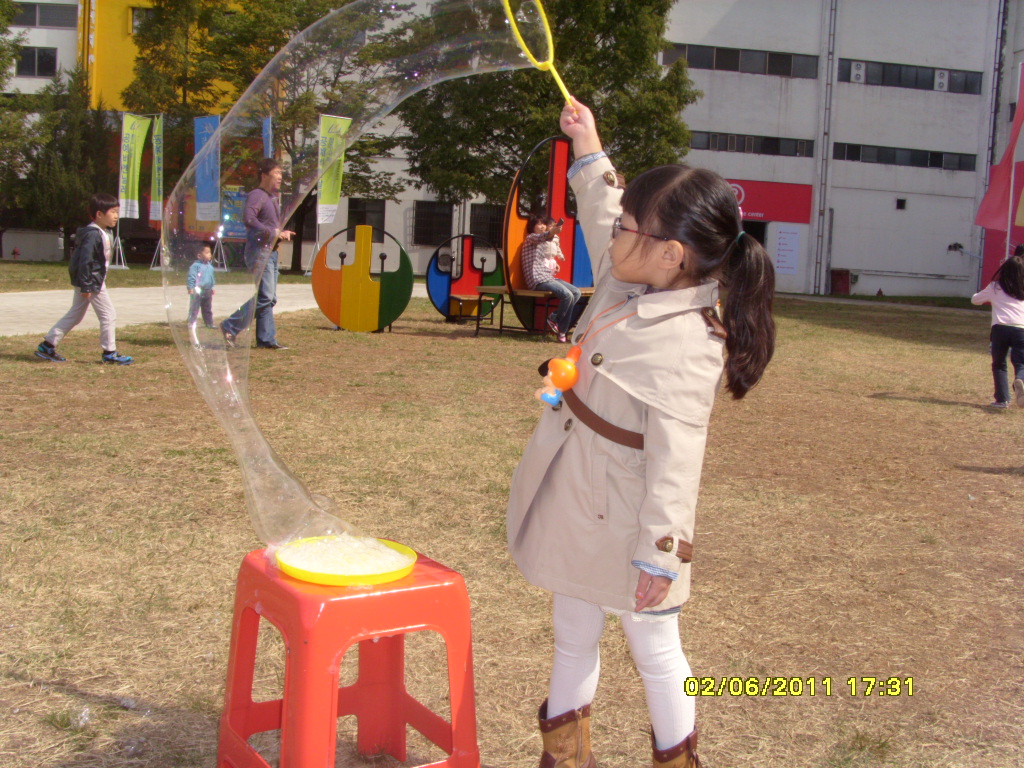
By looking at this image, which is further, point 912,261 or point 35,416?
point 912,261

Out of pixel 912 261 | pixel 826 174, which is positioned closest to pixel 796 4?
pixel 826 174

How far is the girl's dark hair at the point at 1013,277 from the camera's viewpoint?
25.3 feet

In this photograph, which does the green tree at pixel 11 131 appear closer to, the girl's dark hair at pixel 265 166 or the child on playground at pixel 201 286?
the girl's dark hair at pixel 265 166

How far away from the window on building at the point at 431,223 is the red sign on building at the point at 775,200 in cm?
995

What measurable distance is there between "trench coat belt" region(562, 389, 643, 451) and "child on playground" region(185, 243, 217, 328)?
3.18 ft

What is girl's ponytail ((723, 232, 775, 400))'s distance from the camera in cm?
204

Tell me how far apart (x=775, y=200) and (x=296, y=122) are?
32597 mm

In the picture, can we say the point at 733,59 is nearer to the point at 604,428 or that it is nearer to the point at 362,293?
the point at 362,293

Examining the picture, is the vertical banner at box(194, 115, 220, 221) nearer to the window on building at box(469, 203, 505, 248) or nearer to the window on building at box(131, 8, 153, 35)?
the window on building at box(469, 203, 505, 248)

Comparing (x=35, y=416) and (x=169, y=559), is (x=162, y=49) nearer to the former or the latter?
(x=35, y=416)

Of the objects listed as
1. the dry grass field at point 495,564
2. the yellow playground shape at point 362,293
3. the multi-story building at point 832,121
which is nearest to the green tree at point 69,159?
the multi-story building at point 832,121

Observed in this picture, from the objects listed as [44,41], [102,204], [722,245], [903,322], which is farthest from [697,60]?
[722,245]

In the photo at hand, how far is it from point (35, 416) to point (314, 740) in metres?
4.76

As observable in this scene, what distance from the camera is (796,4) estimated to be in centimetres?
Result: 3253
